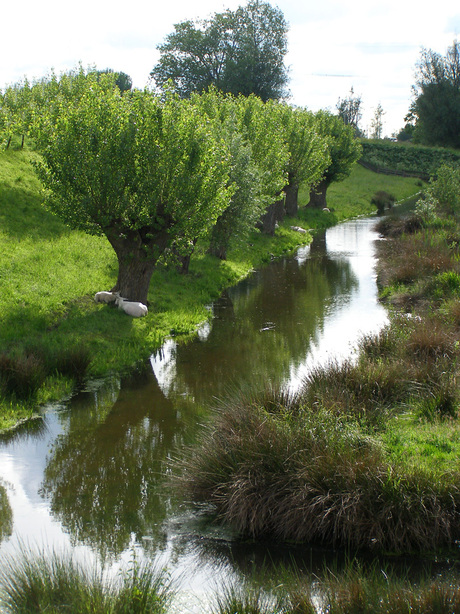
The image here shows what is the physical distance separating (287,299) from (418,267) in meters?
5.40

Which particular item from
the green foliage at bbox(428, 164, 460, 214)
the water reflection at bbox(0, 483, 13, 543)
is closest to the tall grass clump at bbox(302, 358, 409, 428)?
the water reflection at bbox(0, 483, 13, 543)

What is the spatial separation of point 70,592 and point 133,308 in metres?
13.7

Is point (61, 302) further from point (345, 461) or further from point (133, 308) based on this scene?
point (345, 461)

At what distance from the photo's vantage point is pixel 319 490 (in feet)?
26.6

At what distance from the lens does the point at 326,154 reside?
51.2 metres

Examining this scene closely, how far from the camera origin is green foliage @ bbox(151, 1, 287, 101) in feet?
250

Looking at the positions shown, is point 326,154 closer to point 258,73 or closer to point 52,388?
point 258,73

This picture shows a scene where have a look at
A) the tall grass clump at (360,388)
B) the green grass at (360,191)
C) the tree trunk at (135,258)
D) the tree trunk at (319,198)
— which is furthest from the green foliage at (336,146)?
the tall grass clump at (360,388)

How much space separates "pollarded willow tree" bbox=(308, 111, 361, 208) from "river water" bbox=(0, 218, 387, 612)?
3279 cm

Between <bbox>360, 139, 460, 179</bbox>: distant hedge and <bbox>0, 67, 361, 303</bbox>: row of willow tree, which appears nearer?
<bbox>0, 67, 361, 303</bbox>: row of willow tree

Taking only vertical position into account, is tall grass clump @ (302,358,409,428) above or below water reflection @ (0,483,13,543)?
above

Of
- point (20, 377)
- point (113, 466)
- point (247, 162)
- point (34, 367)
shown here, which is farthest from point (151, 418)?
point (247, 162)

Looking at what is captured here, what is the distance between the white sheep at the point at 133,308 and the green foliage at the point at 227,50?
202 feet

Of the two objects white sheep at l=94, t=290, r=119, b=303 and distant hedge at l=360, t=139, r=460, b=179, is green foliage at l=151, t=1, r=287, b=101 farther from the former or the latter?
white sheep at l=94, t=290, r=119, b=303
